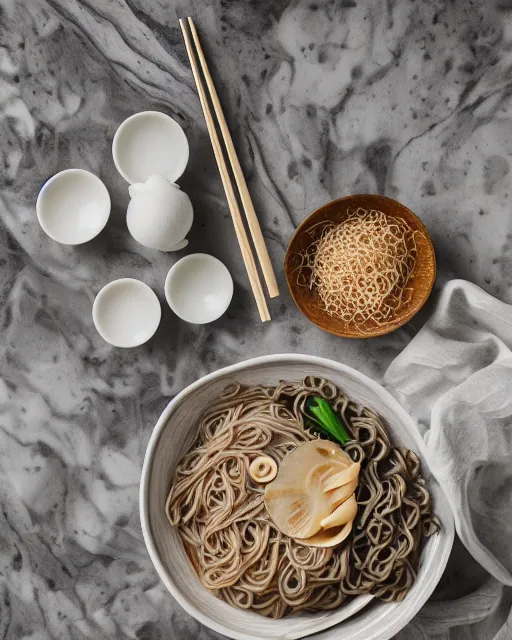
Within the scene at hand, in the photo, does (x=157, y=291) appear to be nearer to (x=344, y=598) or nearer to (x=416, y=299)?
(x=416, y=299)

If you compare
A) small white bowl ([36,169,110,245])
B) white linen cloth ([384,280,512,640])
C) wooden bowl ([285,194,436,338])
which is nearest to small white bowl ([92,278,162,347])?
small white bowl ([36,169,110,245])

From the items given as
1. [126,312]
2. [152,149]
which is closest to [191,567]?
[126,312]

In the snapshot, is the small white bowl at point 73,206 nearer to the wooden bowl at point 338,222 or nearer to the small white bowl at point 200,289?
the small white bowl at point 200,289

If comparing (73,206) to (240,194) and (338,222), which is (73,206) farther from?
(338,222)

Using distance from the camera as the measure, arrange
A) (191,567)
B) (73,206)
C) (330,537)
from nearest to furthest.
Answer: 1. (330,537)
2. (191,567)
3. (73,206)

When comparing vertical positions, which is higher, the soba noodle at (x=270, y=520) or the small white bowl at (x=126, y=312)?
the small white bowl at (x=126, y=312)

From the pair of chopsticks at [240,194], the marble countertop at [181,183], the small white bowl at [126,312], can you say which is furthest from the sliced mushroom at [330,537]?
the small white bowl at [126,312]
